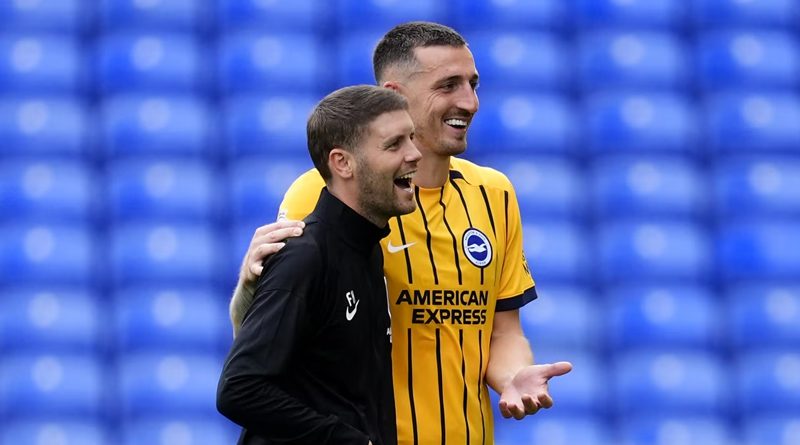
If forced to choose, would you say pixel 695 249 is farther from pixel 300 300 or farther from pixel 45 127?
pixel 300 300

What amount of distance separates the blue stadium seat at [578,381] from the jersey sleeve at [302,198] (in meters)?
3.01

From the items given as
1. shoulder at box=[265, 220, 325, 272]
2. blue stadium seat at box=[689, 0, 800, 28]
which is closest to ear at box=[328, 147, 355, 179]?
shoulder at box=[265, 220, 325, 272]

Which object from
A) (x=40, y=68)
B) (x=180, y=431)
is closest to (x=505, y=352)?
(x=180, y=431)

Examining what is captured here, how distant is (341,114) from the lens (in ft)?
7.61

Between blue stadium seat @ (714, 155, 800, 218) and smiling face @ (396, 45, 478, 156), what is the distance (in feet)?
12.3

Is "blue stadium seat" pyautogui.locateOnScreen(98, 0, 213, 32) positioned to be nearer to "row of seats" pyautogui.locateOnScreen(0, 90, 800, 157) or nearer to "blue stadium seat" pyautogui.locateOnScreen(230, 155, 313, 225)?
"row of seats" pyautogui.locateOnScreen(0, 90, 800, 157)

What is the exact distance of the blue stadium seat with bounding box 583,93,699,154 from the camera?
6.20 meters

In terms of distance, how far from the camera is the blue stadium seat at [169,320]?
5.60 m

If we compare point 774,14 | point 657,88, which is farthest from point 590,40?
point 774,14

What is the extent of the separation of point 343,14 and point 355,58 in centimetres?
32

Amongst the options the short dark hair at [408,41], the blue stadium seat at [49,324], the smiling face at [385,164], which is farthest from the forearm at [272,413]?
the blue stadium seat at [49,324]

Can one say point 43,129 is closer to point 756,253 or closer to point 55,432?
point 55,432

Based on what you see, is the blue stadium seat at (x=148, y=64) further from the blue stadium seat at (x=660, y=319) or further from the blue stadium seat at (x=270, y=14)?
the blue stadium seat at (x=660, y=319)

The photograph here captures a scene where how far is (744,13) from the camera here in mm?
6648
